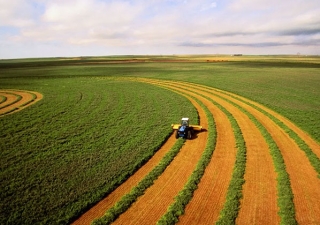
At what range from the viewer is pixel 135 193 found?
14.5m

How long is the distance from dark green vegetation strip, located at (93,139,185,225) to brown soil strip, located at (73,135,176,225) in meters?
0.38

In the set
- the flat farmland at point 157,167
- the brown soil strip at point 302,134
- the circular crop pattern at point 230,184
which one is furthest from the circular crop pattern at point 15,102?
the brown soil strip at point 302,134

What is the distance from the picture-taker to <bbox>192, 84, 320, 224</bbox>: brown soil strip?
12.7 metres

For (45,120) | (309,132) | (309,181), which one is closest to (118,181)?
(309,181)

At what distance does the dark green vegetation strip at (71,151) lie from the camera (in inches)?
532

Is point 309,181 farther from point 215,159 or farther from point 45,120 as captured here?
point 45,120

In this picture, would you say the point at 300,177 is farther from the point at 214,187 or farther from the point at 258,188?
the point at 214,187

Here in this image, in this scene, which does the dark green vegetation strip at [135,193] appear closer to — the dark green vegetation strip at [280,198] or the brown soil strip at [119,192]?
the brown soil strip at [119,192]

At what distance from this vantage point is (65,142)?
2183cm

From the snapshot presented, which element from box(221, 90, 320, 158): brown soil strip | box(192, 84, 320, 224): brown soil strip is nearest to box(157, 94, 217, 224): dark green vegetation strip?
box(192, 84, 320, 224): brown soil strip

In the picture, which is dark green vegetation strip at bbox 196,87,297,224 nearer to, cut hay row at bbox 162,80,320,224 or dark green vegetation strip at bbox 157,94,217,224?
cut hay row at bbox 162,80,320,224

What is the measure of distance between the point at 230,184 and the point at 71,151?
511 inches

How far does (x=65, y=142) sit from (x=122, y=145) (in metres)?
5.30

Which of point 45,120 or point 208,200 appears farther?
point 45,120
